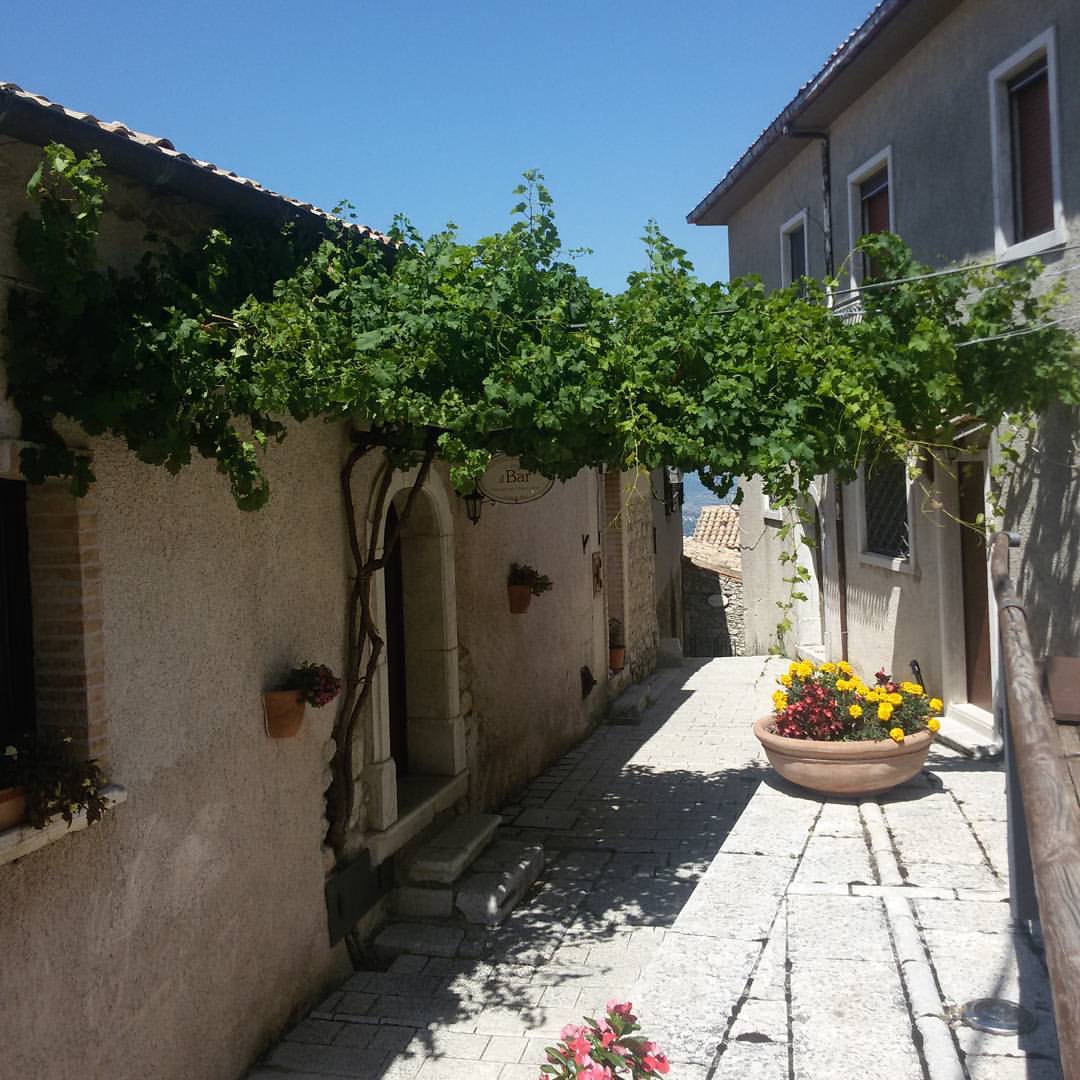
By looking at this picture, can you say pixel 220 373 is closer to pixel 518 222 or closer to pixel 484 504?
pixel 518 222

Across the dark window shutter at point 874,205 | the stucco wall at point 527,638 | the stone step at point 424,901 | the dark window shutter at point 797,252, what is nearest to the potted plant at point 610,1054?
the stone step at point 424,901

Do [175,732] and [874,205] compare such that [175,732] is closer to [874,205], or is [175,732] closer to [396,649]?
[396,649]

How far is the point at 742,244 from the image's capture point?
14352 millimetres

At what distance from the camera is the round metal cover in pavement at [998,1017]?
10.3 ft

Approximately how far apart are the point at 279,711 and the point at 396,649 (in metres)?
2.66

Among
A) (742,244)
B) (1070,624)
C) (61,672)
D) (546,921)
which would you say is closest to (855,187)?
(742,244)

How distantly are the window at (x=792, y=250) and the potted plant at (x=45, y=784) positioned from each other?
381 inches

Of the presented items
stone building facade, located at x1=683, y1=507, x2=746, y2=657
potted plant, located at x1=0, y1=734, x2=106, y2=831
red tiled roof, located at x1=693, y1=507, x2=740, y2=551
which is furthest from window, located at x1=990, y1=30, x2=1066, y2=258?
red tiled roof, located at x1=693, y1=507, x2=740, y2=551

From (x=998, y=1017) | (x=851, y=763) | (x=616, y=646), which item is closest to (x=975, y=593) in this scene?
(x=851, y=763)

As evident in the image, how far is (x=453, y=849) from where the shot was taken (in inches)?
296

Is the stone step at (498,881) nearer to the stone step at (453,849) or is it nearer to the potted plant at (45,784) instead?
the stone step at (453,849)

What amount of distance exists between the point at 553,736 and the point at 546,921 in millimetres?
4081

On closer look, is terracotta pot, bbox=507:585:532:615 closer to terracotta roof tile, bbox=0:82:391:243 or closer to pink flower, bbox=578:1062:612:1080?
terracotta roof tile, bbox=0:82:391:243

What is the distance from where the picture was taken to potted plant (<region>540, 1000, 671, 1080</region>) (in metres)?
2.80
